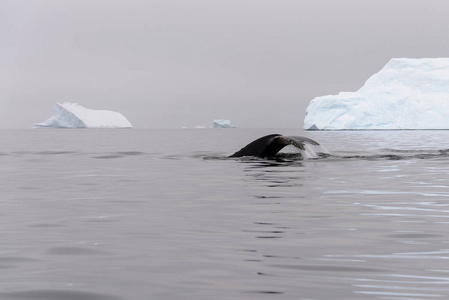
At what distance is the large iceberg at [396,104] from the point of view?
9025cm

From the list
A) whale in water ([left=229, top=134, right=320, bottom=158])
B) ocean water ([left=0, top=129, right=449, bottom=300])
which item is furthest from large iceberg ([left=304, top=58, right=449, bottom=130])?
ocean water ([left=0, top=129, right=449, bottom=300])

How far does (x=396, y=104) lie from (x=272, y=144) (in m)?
76.8

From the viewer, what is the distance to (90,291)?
423cm

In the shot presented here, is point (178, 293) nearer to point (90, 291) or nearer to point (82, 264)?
point (90, 291)

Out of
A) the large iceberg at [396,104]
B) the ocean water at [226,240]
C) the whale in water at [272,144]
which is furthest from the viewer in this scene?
the large iceberg at [396,104]

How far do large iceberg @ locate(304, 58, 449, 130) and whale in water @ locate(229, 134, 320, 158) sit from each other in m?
72.4

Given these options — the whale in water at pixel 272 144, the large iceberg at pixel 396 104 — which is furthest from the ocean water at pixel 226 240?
the large iceberg at pixel 396 104

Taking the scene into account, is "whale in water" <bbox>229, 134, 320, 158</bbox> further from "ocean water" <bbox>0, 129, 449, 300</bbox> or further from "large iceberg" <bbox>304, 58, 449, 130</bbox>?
"large iceberg" <bbox>304, 58, 449, 130</bbox>

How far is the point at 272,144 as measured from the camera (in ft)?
65.5

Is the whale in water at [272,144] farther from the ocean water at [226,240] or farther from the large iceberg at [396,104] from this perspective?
the large iceberg at [396,104]

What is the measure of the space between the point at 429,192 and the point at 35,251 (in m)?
7.76

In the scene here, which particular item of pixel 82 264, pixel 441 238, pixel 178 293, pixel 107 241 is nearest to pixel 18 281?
pixel 82 264

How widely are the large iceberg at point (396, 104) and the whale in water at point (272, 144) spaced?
238ft

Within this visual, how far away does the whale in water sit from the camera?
1897cm
